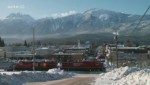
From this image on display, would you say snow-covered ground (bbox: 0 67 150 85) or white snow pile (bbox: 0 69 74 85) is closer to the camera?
snow-covered ground (bbox: 0 67 150 85)

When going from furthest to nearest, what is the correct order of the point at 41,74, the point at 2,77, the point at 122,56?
the point at 122,56 → the point at 41,74 → the point at 2,77

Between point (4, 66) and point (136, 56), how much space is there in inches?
2265

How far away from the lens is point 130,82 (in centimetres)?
3319

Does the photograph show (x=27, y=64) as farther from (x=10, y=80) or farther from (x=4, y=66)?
(x=10, y=80)

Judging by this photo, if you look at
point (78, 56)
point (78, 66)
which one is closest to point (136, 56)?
point (78, 56)

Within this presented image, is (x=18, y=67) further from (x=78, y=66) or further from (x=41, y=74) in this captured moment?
(x=41, y=74)

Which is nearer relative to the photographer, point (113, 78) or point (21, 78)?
point (113, 78)

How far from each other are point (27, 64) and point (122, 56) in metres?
49.9

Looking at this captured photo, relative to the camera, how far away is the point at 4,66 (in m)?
115

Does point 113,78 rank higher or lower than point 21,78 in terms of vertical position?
lower

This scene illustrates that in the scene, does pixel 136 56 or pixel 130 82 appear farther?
pixel 136 56

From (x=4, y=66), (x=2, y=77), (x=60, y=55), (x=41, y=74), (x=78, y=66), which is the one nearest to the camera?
(x=2, y=77)

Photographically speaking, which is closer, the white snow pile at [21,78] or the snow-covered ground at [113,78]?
the snow-covered ground at [113,78]

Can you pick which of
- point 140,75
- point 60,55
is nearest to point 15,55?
→ point 60,55
